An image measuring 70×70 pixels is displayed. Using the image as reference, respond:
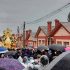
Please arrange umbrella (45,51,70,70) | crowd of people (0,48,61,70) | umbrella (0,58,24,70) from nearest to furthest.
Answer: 1. umbrella (45,51,70,70)
2. umbrella (0,58,24,70)
3. crowd of people (0,48,61,70)

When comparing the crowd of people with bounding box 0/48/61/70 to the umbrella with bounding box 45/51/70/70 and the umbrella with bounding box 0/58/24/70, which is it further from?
the umbrella with bounding box 45/51/70/70

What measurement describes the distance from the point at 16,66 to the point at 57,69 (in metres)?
3.13

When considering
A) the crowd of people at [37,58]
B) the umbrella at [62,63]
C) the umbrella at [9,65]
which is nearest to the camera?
the umbrella at [62,63]

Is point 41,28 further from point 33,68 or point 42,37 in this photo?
point 33,68

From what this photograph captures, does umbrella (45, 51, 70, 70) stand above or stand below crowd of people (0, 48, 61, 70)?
above

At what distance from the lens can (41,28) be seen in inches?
2958

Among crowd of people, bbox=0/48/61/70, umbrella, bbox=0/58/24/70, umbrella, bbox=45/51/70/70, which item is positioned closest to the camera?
umbrella, bbox=45/51/70/70

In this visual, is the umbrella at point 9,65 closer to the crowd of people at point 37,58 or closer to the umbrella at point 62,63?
the crowd of people at point 37,58

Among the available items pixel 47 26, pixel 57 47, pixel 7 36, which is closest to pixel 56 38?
pixel 47 26

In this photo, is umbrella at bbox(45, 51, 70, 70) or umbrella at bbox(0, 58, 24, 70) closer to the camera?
umbrella at bbox(45, 51, 70, 70)

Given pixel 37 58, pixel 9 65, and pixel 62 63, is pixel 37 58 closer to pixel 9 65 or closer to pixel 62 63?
pixel 9 65

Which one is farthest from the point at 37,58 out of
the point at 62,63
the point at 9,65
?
the point at 62,63

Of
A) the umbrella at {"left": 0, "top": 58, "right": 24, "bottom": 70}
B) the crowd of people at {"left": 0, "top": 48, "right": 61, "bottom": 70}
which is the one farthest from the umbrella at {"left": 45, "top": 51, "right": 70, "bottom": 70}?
the crowd of people at {"left": 0, "top": 48, "right": 61, "bottom": 70}

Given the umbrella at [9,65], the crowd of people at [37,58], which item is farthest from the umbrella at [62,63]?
the crowd of people at [37,58]
